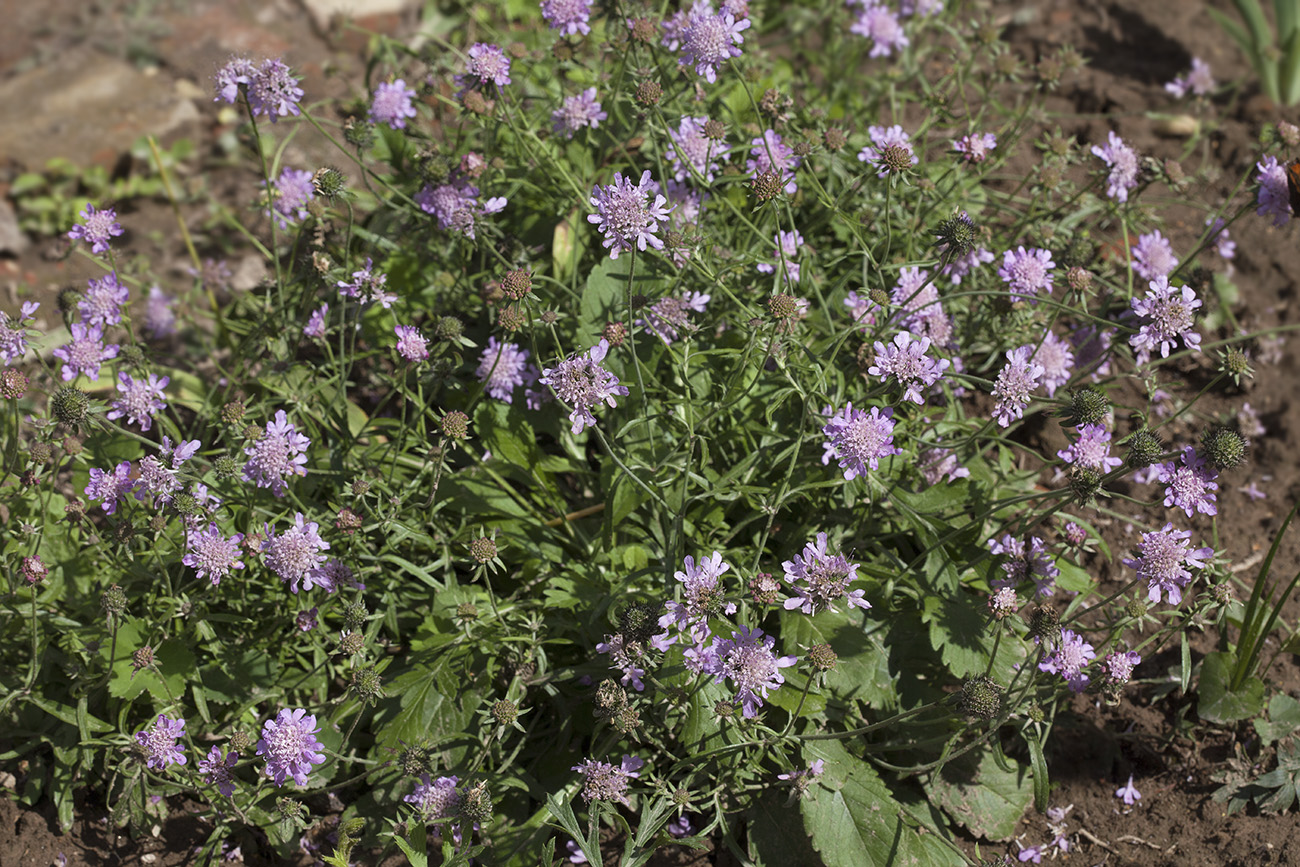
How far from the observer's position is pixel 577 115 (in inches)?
159

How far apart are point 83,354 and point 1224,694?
4330 millimetres

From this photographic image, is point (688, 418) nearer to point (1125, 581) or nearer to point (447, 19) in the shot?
point (1125, 581)

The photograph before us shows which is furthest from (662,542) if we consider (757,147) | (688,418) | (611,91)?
(611,91)

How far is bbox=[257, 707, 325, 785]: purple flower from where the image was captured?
3.12 metres

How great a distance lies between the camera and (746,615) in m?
3.26

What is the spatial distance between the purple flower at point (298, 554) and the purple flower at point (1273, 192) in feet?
11.3

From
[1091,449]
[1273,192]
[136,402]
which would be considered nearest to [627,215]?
[1091,449]

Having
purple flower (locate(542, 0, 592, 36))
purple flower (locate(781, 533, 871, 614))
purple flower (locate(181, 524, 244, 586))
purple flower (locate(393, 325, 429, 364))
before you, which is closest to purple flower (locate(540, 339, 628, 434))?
purple flower (locate(393, 325, 429, 364))

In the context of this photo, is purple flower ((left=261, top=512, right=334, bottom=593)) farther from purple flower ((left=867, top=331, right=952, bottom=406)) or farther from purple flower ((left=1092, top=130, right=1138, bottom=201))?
purple flower ((left=1092, top=130, right=1138, bottom=201))

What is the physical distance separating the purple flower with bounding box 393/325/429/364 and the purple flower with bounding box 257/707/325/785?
1.20 metres

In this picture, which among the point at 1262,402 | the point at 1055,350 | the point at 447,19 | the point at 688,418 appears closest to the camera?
the point at 688,418

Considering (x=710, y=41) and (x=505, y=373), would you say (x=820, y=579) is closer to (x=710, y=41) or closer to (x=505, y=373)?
(x=505, y=373)

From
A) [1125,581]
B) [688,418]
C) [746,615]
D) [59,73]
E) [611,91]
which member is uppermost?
[611,91]

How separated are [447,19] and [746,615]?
480 centimetres
